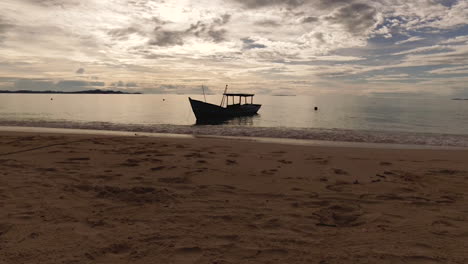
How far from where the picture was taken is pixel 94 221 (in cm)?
412

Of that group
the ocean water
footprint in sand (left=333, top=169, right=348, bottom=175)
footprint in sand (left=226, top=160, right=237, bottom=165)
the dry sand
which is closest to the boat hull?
the ocean water

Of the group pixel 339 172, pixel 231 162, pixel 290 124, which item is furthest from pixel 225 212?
pixel 290 124

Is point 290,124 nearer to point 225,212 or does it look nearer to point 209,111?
point 209,111

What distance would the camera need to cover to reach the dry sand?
10.8ft

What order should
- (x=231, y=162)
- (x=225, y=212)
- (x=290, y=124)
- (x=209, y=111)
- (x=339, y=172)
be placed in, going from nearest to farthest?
1. (x=225, y=212)
2. (x=339, y=172)
3. (x=231, y=162)
4. (x=290, y=124)
5. (x=209, y=111)

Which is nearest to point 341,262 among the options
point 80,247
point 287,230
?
point 287,230

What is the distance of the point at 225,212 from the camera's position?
4602 mm

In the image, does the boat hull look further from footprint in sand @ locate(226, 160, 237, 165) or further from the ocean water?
footprint in sand @ locate(226, 160, 237, 165)

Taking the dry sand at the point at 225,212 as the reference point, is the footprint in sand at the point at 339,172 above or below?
above

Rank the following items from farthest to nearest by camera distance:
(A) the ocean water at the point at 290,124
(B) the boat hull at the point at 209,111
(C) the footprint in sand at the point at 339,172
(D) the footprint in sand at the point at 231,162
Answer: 1. (B) the boat hull at the point at 209,111
2. (A) the ocean water at the point at 290,124
3. (D) the footprint in sand at the point at 231,162
4. (C) the footprint in sand at the point at 339,172

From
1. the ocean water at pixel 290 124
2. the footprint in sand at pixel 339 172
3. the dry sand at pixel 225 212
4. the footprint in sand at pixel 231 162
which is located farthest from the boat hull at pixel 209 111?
the footprint in sand at pixel 339 172

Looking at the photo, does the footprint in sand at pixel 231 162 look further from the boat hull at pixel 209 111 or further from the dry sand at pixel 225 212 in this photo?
the boat hull at pixel 209 111

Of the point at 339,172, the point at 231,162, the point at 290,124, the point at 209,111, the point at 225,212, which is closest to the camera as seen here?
the point at 225,212

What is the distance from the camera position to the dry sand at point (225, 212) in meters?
3.29
